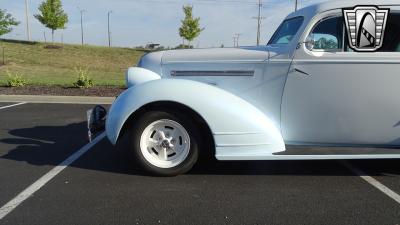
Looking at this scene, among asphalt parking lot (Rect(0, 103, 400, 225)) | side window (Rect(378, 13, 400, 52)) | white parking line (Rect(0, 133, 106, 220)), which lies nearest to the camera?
asphalt parking lot (Rect(0, 103, 400, 225))

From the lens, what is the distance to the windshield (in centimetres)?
495

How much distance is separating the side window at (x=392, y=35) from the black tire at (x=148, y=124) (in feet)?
7.18

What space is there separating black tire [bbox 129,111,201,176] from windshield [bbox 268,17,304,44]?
58.5 inches

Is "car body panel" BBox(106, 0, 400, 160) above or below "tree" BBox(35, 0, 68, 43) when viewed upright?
below

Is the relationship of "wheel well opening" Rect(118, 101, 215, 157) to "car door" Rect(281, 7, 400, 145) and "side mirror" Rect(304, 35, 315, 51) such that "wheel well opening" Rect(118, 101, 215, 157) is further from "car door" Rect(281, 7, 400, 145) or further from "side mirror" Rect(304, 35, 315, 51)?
"side mirror" Rect(304, 35, 315, 51)

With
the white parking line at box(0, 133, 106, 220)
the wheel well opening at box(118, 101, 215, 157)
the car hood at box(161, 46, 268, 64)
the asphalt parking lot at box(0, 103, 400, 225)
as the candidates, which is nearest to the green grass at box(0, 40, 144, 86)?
the white parking line at box(0, 133, 106, 220)

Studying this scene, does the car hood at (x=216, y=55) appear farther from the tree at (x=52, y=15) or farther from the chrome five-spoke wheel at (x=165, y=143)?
the tree at (x=52, y=15)

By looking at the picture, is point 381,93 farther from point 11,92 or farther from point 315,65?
point 11,92

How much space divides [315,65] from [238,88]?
0.86 meters

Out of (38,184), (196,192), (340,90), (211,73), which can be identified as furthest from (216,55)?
(38,184)

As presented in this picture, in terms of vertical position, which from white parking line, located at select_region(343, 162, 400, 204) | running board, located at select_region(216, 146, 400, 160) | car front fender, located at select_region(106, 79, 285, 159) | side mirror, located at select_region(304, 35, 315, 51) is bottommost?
white parking line, located at select_region(343, 162, 400, 204)

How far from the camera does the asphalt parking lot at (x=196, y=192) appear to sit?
3.69 meters

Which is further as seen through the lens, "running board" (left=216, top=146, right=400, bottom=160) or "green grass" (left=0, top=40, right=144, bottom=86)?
"green grass" (left=0, top=40, right=144, bottom=86)

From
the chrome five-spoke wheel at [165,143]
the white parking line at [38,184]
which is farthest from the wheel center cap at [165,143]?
the white parking line at [38,184]
